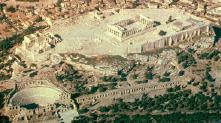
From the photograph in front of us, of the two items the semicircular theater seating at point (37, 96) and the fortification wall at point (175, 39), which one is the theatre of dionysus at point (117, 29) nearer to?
the fortification wall at point (175, 39)

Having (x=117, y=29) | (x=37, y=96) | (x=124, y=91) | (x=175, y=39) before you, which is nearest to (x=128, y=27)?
(x=117, y=29)

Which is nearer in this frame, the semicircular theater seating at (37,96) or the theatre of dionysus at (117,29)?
the semicircular theater seating at (37,96)

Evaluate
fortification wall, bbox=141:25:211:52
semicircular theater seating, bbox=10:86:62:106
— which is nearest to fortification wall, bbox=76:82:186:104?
semicircular theater seating, bbox=10:86:62:106

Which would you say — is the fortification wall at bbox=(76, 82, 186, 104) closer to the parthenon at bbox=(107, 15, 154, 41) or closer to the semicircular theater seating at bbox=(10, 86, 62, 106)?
the semicircular theater seating at bbox=(10, 86, 62, 106)

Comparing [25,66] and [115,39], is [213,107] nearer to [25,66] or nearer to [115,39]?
[115,39]

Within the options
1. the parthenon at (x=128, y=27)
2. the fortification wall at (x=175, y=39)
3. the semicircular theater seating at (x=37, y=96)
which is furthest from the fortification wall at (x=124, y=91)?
the parthenon at (x=128, y=27)

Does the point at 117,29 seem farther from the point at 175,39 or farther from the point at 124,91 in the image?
the point at 124,91
